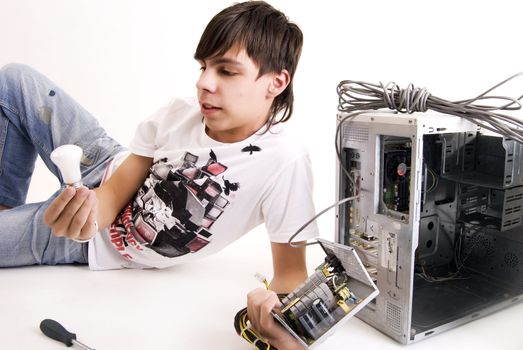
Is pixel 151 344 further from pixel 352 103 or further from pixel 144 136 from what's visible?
pixel 352 103

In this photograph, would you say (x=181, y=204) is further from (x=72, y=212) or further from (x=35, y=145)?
(x=35, y=145)

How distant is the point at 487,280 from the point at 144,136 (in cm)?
110

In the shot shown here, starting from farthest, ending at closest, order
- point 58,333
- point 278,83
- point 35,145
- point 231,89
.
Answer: point 35,145 → point 278,83 → point 231,89 → point 58,333

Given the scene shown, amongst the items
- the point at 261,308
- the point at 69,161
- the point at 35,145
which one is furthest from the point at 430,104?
the point at 35,145

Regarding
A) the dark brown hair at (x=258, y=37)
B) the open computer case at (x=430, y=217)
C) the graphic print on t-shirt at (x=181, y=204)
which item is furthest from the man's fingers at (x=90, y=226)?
the open computer case at (x=430, y=217)

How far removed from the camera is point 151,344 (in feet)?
4.08

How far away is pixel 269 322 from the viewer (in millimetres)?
1109

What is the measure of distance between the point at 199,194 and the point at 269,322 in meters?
0.49

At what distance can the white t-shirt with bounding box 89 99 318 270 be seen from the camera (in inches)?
55.7

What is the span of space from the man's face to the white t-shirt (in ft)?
0.33

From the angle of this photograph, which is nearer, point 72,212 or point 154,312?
point 72,212

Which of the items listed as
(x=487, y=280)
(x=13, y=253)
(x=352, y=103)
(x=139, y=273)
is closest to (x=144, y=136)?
(x=139, y=273)

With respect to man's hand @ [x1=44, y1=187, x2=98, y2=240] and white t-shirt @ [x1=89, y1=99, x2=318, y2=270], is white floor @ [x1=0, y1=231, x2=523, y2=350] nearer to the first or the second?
white t-shirt @ [x1=89, y1=99, x2=318, y2=270]

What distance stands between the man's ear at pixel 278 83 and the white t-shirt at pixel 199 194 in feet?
0.33
